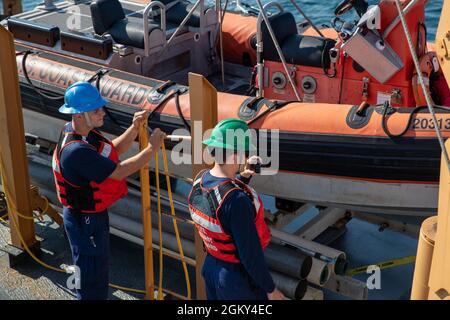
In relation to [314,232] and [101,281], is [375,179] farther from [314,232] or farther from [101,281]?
[101,281]

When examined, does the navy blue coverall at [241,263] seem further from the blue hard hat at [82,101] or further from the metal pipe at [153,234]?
the metal pipe at [153,234]

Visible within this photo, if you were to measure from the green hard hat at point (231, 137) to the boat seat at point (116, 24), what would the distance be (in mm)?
2575

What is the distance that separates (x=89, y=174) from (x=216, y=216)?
693mm

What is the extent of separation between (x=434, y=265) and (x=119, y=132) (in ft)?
9.16

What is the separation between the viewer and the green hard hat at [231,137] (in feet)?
8.04

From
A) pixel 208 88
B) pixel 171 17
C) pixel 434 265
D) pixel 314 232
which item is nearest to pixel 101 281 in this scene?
pixel 208 88

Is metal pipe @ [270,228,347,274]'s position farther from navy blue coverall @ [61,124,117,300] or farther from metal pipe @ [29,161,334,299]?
navy blue coverall @ [61,124,117,300]

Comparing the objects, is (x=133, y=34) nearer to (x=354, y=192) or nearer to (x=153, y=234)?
(x=153, y=234)

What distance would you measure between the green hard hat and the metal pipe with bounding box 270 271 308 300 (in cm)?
110

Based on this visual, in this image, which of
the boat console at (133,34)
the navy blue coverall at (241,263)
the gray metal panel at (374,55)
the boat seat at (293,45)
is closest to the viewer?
the navy blue coverall at (241,263)

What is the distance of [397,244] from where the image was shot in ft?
14.8

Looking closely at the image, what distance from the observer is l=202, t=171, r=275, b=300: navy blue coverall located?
2.41 metres

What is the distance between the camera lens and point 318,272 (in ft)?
11.4

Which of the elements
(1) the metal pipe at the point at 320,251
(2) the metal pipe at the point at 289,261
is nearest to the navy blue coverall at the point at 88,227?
(2) the metal pipe at the point at 289,261
